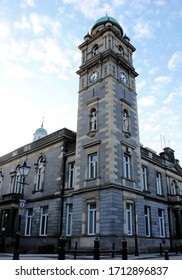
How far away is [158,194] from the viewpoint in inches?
1069

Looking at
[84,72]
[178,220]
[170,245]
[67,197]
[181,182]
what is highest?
[84,72]

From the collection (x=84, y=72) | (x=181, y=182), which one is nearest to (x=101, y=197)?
(x=84, y=72)

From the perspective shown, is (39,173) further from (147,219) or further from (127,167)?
(147,219)

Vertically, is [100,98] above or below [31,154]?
above

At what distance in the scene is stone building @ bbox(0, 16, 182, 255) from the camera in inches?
781

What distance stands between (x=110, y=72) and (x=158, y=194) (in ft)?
45.2

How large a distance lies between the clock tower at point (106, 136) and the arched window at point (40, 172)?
5.86 metres

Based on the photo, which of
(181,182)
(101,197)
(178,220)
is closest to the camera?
(101,197)

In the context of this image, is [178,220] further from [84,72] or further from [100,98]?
[84,72]

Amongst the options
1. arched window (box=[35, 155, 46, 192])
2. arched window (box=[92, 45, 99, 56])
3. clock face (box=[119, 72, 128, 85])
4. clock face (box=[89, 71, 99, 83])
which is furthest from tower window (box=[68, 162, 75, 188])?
arched window (box=[92, 45, 99, 56])

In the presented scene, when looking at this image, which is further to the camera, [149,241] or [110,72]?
[110,72]

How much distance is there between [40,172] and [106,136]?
33.2ft

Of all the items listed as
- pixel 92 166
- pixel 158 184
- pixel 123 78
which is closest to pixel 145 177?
pixel 158 184
